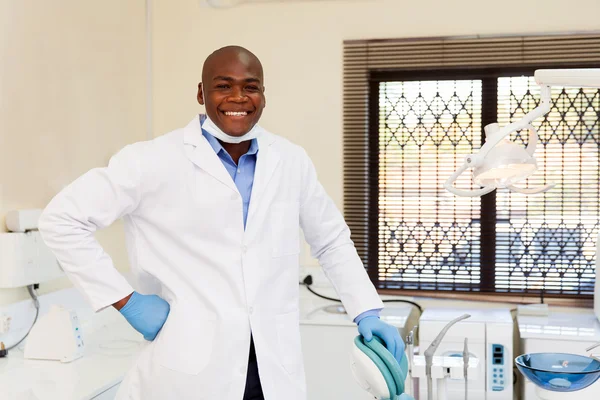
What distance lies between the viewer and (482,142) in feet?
12.0

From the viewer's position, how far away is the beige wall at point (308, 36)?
3602 millimetres

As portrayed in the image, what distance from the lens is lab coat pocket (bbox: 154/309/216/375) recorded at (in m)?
1.58

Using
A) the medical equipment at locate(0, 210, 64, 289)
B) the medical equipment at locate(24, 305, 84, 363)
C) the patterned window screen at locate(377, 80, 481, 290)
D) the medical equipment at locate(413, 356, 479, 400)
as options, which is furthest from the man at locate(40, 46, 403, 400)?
A: the patterned window screen at locate(377, 80, 481, 290)

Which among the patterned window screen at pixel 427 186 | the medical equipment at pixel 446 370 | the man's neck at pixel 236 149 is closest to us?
the man's neck at pixel 236 149

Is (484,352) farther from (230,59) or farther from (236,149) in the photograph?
(230,59)

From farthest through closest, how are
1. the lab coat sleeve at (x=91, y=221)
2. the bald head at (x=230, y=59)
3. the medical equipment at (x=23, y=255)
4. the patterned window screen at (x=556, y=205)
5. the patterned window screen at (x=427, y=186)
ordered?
the patterned window screen at (x=427, y=186), the patterned window screen at (x=556, y=205), the medical equipment at (x=23, y=255), the bald head at (x=230, y=59), the lab coat sleeve at (x=91, y=221)

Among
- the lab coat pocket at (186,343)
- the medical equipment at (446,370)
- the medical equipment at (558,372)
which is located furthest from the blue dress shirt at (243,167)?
the medical equipment at (558,372)

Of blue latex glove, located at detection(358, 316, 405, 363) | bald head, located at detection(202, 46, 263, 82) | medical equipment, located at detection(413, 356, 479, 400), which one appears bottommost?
medical equipment, located at detection(413, 356, 479, 400)

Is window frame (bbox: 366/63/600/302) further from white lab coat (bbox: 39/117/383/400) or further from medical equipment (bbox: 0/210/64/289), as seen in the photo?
white lab coat (bbox: 39/117/383/400)

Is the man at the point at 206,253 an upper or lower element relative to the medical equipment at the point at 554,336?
upper

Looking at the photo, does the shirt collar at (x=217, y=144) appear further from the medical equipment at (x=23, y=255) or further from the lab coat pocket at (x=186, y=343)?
the medical equipment at (x=23, y=255)

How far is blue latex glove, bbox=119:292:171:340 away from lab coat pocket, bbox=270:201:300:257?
0.29 metres

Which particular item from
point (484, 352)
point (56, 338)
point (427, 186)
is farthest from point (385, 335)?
point (427, 186)

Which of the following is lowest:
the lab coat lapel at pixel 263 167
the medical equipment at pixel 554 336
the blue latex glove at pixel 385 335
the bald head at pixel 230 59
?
the medical equipment at pixel 554 336
